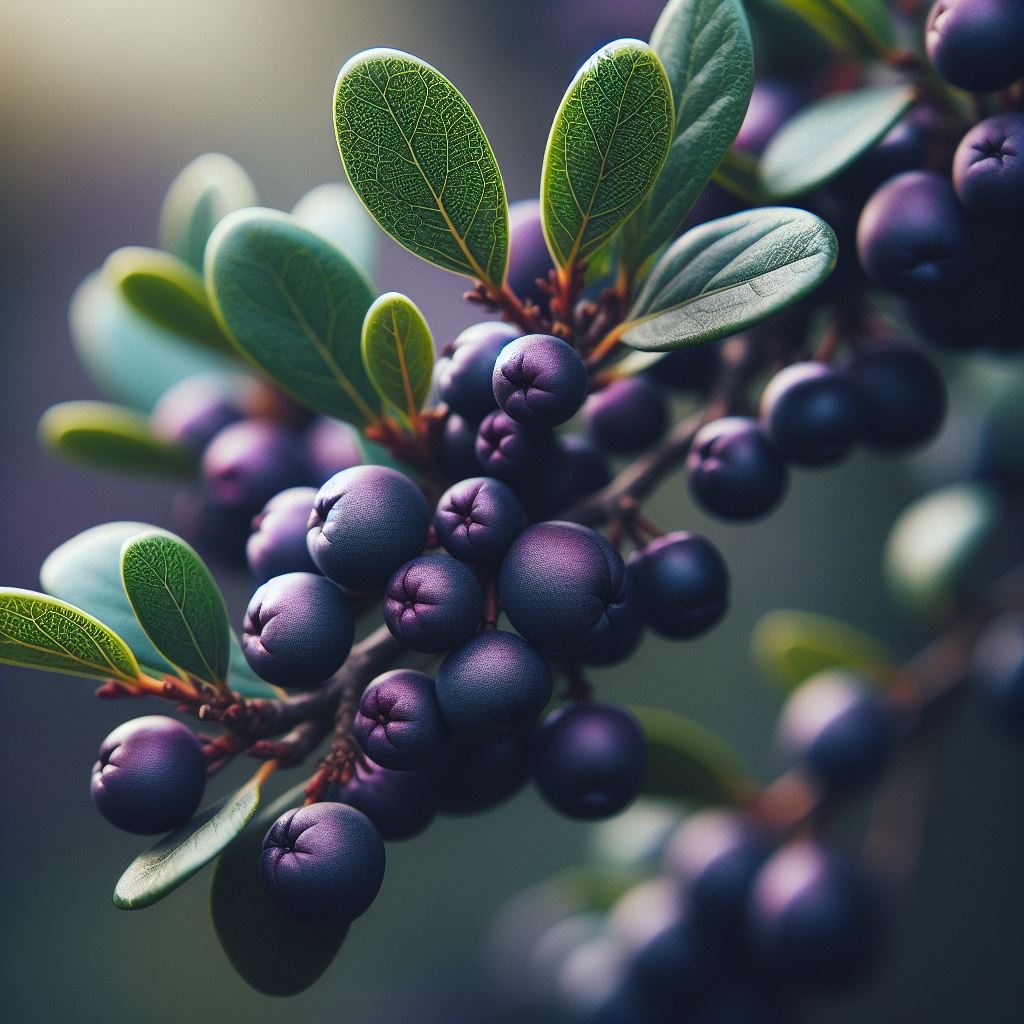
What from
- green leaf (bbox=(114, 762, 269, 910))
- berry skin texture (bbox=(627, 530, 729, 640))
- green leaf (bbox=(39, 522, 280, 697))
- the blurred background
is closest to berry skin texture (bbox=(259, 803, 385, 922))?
green leaf (bbox=(114, 762, 269, 910))

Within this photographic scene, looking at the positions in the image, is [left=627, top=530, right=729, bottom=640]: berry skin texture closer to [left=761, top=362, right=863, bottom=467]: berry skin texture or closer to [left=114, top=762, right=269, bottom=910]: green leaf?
[left=761, top=362, right=863, bottom=467]: berry skin texture

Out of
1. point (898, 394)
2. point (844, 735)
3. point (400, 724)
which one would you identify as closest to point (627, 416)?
point (898, 394)

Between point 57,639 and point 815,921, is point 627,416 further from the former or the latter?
point 815,921

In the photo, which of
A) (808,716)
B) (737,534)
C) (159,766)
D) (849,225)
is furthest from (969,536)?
(159,766)

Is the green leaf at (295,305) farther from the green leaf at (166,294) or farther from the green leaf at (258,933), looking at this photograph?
the green leaf at (258,933)

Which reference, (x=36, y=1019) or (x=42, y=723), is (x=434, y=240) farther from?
(x=36, y=1019)
